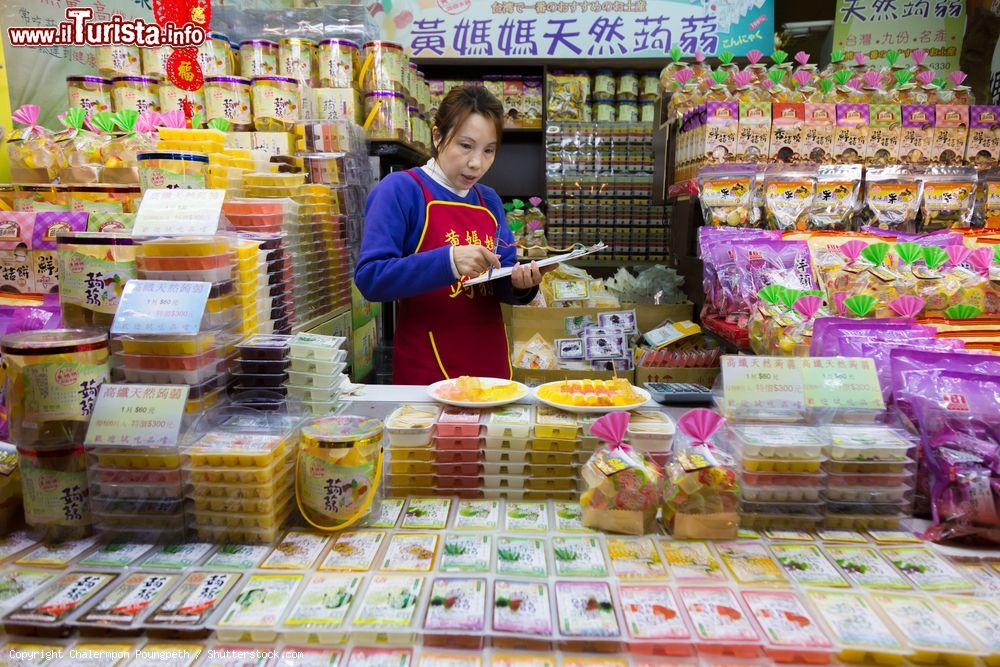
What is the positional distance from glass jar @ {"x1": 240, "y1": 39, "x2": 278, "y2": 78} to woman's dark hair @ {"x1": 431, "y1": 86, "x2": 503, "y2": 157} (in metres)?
1.56

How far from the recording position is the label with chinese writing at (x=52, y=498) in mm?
1108

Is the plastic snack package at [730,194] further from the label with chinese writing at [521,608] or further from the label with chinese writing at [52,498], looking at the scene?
the label with chinese writing at [52,498]

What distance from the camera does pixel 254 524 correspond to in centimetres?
109

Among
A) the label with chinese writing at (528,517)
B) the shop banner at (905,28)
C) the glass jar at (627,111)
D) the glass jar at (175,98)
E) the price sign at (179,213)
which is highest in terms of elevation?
the shop banner at (905,28)

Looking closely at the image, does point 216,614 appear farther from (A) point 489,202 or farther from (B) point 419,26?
(B) point 419,26

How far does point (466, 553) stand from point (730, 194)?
6.88ft

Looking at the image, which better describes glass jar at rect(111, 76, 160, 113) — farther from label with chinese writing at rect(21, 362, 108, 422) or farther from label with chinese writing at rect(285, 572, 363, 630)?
label with chinese writing at rect(285, 572, 363, 630)

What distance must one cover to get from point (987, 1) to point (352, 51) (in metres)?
3.94

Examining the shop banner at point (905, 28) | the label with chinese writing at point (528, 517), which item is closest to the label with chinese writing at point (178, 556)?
the label with chinese writing at point (528, 517)

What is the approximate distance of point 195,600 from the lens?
92cm

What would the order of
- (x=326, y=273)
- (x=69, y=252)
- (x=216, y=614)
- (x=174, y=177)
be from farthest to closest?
(x=326, y=273)
(x=174, y=177)
(x=69, y=252)
(x=216, y=614)

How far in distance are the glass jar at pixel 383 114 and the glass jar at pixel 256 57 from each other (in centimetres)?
51

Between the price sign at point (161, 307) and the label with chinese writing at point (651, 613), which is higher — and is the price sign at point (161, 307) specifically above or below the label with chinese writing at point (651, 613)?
above

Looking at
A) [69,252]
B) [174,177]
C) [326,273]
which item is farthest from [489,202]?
[69,252]
